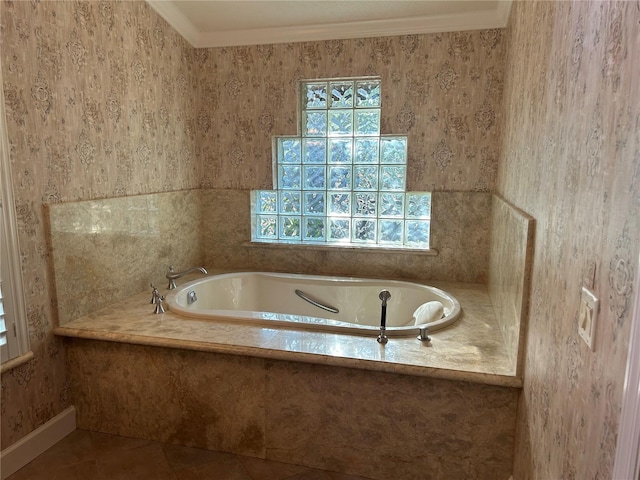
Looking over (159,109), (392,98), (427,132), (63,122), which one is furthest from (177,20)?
(427,132)

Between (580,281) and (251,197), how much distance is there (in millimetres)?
2806

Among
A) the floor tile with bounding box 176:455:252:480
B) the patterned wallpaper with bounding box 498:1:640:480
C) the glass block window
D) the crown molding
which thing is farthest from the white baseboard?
the crown molding

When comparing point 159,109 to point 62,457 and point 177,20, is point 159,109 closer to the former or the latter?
point 177,20

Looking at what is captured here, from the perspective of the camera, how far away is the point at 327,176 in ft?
11.2

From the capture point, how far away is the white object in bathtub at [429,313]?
2479mm

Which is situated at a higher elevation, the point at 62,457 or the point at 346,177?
the point at 346,177

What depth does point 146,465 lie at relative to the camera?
2016 mm

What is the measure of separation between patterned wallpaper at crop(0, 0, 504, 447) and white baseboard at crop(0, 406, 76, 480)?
0.04 meters

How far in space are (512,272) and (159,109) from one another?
252 cm

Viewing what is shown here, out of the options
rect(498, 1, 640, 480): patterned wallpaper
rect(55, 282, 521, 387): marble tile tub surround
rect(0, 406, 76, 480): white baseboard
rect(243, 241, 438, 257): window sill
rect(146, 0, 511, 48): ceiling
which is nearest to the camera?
rect(498, 1, 640, 480): patterned wallpaper

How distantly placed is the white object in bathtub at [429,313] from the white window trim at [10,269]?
205 centimetres

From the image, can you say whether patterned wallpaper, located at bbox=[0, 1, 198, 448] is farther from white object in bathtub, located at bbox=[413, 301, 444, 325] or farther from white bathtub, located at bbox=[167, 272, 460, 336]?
white object in bathtub, located at bbox=[413, 301, 444, 325]

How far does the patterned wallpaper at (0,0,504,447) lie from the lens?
203cm

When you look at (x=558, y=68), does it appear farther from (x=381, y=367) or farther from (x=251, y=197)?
(x=251, y=197)
